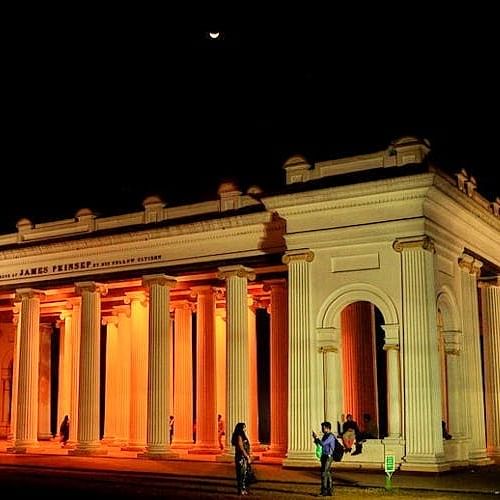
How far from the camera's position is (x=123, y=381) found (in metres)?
38.0

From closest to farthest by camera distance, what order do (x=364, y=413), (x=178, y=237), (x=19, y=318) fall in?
(x=364, y=413)
(x=178, y=237)
(x=19, y=318)

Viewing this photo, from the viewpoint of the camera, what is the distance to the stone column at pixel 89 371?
33.5 m

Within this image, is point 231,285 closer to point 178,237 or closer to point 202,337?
point 178,237

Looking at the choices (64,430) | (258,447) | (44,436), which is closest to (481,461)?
(258,447)

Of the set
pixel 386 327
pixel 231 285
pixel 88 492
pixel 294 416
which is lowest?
pixel 88 492

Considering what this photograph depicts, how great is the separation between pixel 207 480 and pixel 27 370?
45.8 ft

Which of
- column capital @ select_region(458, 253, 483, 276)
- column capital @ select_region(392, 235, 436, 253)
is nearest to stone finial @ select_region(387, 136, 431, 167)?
column capital @ select_region(392, 235, 436, 253)

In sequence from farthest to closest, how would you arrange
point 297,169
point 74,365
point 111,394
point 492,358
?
point 74,365
point 111,394
point 492,358
point 297,169

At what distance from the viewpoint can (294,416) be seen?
26953 mm

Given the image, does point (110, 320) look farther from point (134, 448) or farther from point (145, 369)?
point (134, 448)

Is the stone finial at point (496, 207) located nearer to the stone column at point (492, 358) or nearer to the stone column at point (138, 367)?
the stone column at point (492, 358)

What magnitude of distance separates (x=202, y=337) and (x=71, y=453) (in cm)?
666

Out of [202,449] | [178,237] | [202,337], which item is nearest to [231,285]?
[178,237]

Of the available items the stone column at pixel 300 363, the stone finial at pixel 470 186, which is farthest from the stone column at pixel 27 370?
the stone finial at pixel 470 186
